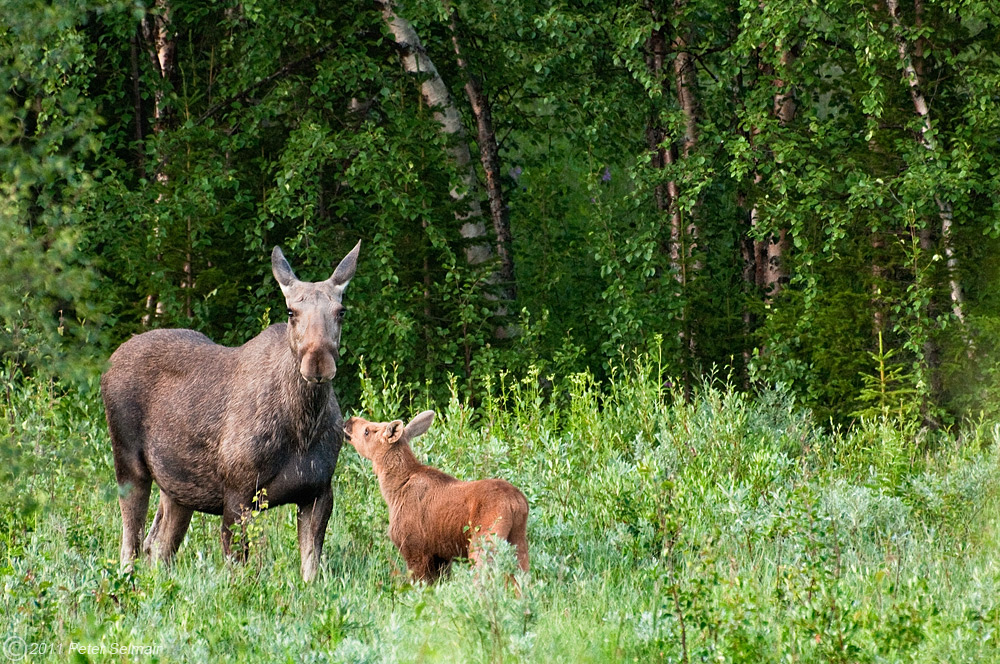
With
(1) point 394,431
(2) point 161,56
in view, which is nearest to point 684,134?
(2) point 161,56

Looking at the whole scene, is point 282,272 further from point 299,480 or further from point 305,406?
point 299,480

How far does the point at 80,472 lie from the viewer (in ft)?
16.7

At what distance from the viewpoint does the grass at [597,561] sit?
517 centimetres

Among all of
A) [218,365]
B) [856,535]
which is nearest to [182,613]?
[218,365]

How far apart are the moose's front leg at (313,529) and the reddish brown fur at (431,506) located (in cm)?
42

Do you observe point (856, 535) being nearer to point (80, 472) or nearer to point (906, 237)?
point (80, 472)

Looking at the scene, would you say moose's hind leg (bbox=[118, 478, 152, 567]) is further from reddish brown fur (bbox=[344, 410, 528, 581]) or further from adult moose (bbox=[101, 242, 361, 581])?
reddish brown fur (bbox=[344, 410, 528, 581])

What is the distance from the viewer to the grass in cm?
517

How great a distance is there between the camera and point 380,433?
765 cm

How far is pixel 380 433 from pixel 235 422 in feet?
3.00

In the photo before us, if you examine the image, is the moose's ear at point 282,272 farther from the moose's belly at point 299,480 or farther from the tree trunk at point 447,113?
the tree trunk at point 447,113

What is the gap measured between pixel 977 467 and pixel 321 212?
7.55 meters

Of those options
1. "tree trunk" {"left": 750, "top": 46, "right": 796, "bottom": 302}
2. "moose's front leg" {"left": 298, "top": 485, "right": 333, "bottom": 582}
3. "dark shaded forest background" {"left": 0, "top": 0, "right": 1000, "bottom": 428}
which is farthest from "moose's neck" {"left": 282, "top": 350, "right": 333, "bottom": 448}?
"tree trunk" {"left": 750, "top": 46, "right": 796, "bottom": 302}

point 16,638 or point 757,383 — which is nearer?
point 16,638
